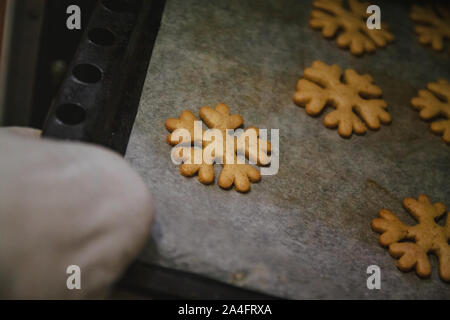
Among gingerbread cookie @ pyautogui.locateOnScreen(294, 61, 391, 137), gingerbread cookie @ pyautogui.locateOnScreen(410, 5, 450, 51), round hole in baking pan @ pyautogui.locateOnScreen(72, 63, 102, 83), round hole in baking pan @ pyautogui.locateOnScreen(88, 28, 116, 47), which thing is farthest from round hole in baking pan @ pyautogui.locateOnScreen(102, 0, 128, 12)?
gingerbread cookie @ pyautogui.locateOnScreen(410, 5, 450, 51)

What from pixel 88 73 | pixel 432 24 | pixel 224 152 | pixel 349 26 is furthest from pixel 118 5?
pixel 432 24

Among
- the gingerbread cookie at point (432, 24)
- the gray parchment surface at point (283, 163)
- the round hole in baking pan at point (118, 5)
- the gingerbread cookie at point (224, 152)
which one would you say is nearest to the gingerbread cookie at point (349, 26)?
the gray parchment surface at point (283, 163)

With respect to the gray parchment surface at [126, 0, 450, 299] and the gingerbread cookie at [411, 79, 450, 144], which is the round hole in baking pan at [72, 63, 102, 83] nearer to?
the gray parchment surface at [126, 0, 450, 299]

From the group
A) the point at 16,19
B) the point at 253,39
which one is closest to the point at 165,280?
the point at 253,39

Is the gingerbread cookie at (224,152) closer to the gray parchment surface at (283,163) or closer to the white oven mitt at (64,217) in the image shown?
the gray parchment surface at (283,163)
